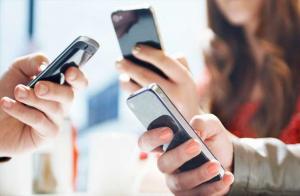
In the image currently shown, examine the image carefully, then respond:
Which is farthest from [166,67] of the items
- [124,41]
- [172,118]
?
[172,118]

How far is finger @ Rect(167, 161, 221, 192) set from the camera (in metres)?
0.55

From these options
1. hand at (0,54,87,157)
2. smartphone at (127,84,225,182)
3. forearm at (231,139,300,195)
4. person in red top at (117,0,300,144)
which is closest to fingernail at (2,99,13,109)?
hand at (0,54,87,157)

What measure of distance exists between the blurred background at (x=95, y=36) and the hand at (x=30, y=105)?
468 mm

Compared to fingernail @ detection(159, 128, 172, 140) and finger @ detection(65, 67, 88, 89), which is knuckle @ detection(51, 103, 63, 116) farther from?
fingernail @ detection(159, 128, 172, 140)

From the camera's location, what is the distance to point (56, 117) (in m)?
0.65

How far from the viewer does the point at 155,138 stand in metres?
0.56

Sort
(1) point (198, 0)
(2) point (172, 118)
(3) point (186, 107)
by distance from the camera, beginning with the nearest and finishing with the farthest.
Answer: (2) point (172, 118) → (3) point (186, 107) → (1) point (198, 0)

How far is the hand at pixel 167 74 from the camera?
27.7 inches

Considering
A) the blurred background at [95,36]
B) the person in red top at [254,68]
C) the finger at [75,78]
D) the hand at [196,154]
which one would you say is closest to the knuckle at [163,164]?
the hand at [196,154]

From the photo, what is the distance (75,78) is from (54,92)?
0.03 m

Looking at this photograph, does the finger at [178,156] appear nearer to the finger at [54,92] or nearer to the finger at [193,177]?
the finger at [193,177]

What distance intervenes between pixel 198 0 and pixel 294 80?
339mm

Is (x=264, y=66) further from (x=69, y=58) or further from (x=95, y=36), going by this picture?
(x=69, y=58)

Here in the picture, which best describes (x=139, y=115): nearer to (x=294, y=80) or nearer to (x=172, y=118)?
(x=172, y=118)
